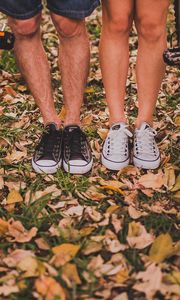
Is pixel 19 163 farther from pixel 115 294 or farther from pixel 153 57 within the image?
pixel 115 294

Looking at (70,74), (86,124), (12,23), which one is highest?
(12,23)

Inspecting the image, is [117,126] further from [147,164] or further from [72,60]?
[72,60]

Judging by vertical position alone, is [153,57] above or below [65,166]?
above

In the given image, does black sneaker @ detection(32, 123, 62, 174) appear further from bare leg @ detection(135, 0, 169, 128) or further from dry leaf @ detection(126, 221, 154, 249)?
dry leaf @ detection(126, 221, 154, 249)

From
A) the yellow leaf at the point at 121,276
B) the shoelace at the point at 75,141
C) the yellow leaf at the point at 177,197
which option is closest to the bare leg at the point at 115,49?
the shoelace at the point at 75,141

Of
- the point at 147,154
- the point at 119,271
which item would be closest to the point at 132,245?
the point at 119,271

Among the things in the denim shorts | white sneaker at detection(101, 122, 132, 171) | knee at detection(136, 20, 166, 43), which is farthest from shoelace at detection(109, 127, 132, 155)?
the denim shorts

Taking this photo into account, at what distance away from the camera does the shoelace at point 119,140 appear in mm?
3088

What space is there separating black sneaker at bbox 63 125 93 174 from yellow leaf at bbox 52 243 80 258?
2.45 ft

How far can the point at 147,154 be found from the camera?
10.1 feet

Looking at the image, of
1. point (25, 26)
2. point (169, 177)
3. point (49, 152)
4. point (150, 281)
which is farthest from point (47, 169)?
point (150, 281)

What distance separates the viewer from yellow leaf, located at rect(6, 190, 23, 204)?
2.76 metres

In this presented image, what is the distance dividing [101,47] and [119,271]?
1430 mm

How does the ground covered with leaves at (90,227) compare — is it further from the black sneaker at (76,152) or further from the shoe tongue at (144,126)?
the shoe tongue at (144,126)
